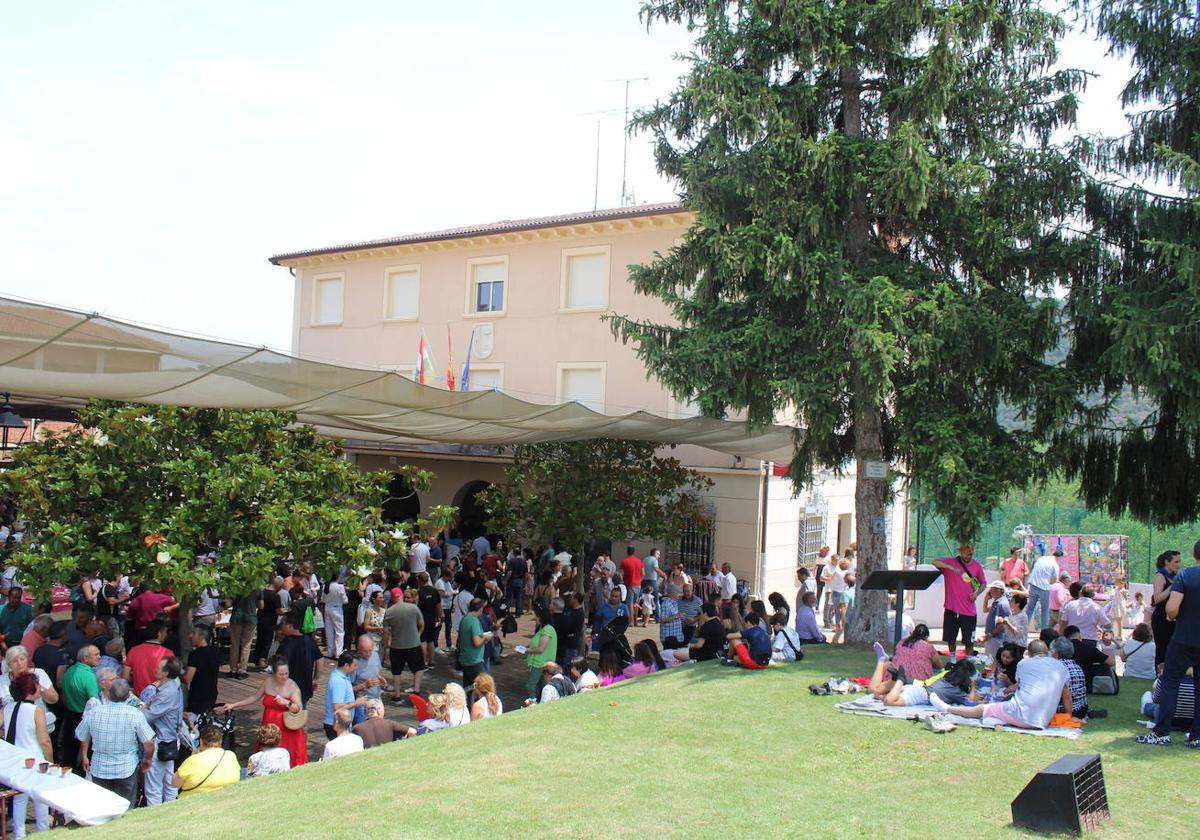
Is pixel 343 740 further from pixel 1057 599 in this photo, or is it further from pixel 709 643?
pixel 1057 599

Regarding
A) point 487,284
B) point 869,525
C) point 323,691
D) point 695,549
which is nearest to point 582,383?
point 487,284

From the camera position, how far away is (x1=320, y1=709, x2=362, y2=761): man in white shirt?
840 centimetres

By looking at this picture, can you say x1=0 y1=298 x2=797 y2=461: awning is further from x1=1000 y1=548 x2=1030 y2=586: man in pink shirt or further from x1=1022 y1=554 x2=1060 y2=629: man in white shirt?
x1=1000 y1=548 x2=1030 y2=586: man in pink shirt

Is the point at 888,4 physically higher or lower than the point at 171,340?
higher

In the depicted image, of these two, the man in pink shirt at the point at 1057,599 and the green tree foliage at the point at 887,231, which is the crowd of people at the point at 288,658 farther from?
the man in pink shirt at the point at 1057,599

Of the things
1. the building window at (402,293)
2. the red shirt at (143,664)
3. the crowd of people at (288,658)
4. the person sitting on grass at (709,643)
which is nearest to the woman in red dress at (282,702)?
the crowd of people at (288,658)

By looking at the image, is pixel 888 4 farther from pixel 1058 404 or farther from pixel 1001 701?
pixel 1001 701

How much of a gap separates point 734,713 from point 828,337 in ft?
16.9

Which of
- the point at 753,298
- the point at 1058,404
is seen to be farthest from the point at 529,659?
the point at 1058,404

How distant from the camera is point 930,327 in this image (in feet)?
37.7

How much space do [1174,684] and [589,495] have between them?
1053 centimetres

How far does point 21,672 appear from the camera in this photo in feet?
27.0

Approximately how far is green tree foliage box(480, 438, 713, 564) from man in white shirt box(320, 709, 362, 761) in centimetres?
853

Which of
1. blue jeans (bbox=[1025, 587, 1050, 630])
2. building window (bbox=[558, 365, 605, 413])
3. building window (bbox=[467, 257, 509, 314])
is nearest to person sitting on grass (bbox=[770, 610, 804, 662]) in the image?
blue jeans (bbox=[1025, 587, 1050, 630])
